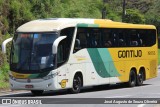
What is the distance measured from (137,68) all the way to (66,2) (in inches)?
920

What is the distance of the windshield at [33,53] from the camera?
21.9m

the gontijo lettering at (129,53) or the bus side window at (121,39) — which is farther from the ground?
the bus side window at (121,39)

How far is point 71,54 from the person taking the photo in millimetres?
22828

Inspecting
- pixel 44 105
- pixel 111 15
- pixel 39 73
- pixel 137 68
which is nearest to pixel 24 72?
pixel 39 73

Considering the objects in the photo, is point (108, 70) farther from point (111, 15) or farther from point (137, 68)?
point (111, 15)

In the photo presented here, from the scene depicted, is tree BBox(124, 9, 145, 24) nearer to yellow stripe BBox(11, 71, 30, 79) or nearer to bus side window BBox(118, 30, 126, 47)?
bus side window BBox(118, 30, 126, 47)

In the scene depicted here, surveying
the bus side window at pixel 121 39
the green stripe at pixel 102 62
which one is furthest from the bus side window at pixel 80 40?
the bus side window at pixel 121 39

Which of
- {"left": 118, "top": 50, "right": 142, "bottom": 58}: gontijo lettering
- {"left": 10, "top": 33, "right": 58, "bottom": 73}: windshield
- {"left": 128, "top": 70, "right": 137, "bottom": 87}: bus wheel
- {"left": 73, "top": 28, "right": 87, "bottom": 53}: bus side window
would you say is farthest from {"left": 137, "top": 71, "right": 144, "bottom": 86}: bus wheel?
{"left": 10, "top": 33, "right": 58, "bottom": 73}: windshield

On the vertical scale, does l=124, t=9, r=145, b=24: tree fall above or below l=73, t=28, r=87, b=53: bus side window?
above

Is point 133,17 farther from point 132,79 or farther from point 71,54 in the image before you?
point 71,54

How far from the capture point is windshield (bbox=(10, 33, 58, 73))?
71.8 ft

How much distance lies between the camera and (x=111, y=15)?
67.3 meters

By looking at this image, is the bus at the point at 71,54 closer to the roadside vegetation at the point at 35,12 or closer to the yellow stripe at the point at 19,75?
the yellow stripe at the point at 19,75

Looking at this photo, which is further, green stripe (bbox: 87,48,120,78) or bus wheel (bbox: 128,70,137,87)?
bus wheel (bbox: 128,70,137,87)
